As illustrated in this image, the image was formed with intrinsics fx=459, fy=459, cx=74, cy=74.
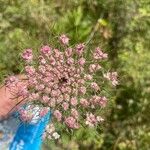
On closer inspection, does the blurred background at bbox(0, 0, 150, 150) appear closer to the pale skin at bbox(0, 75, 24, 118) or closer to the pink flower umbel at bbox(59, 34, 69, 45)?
the pale skin at bbox(0, 75, 24, 118)

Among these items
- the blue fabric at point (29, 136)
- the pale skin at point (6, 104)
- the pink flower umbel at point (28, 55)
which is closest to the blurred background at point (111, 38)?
the pale skin at point (6, 104)

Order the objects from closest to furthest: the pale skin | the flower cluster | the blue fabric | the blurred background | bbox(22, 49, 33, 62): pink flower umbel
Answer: the flower cluster < bbox(22, 49, 33, 62): pink flower umbel < the blue fabric < the pale skin < the blurred background

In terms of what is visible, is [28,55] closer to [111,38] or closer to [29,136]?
[29,136]

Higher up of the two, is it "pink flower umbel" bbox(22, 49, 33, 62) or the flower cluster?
"pink flower umbel" bbox(22, 49, 33, 62)

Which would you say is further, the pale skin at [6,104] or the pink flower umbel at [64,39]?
the pale skin at [6,104]

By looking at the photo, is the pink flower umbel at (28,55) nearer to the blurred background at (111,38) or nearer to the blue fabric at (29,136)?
the blue fabric at (29,136)

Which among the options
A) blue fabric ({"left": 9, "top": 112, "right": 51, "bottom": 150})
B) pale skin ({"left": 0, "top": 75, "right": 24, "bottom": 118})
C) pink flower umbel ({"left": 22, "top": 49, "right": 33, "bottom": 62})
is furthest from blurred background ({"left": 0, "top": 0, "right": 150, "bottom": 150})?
pink flower umbel ({"left": 22, "top": 49, "right": 33, "bottom": 62})

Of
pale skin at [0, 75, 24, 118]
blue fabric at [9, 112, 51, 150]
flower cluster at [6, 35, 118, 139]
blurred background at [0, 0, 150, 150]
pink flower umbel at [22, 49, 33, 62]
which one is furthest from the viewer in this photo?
blurred background at [0, 0, 150, 150]
